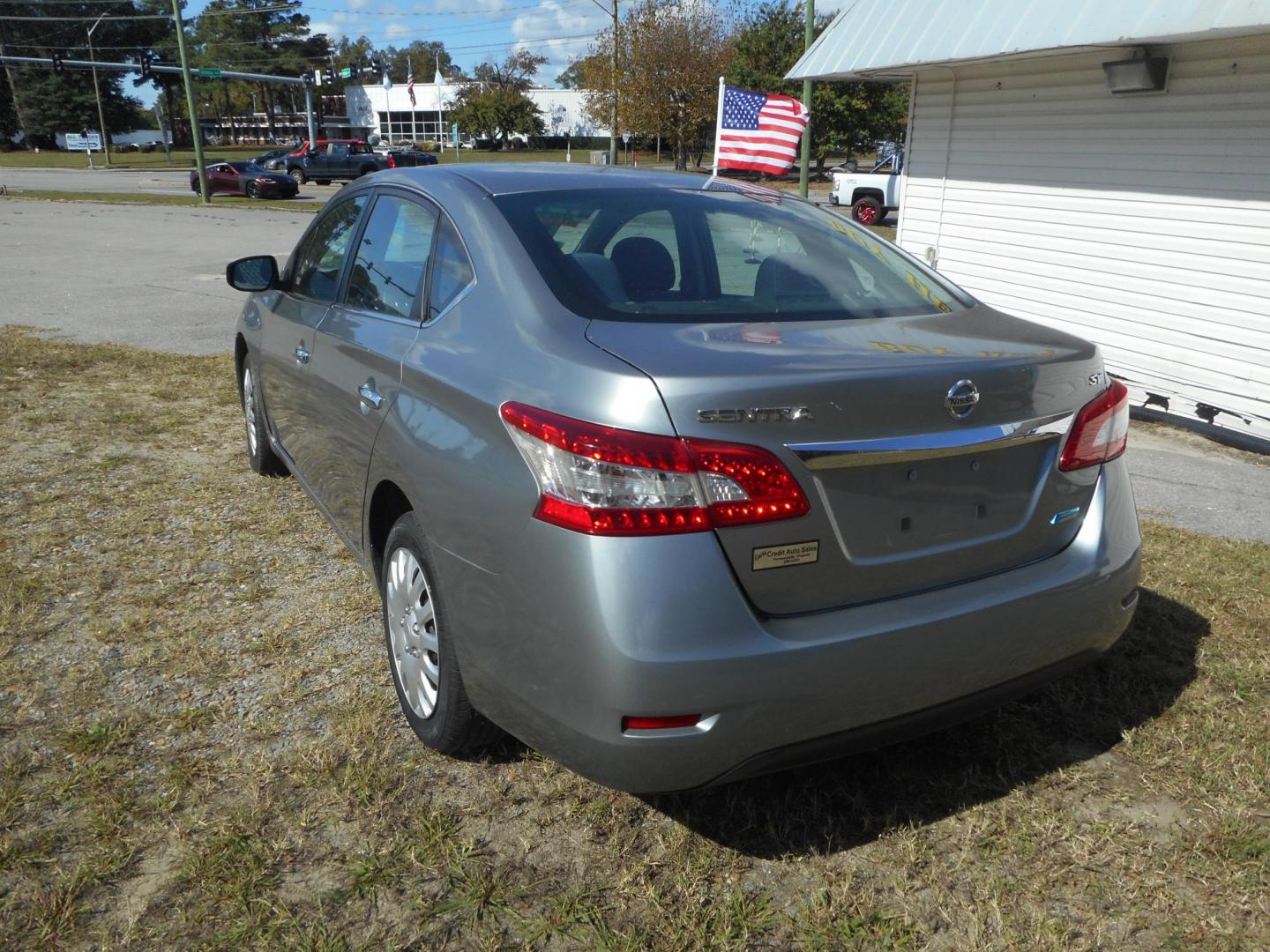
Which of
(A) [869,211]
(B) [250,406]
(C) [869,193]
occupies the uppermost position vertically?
(C) [869,193]

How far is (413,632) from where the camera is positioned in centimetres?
295

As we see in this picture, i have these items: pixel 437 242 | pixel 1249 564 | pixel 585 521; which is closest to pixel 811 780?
pixel 585 521

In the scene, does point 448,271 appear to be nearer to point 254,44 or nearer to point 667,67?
point 667,67

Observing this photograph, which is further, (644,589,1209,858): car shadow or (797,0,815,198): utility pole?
(797,0,815,198): utility pole

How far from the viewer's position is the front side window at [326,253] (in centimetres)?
387

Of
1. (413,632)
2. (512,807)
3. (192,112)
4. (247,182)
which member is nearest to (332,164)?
(247,182)

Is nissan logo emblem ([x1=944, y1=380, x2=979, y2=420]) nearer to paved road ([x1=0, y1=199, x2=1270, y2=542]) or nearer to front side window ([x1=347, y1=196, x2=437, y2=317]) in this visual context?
front side window ([x1=347, y1=196, x2=437, y2=317])

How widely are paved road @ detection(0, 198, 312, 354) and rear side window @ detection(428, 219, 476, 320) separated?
22.7 ft

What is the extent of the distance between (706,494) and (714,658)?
0.34 meters

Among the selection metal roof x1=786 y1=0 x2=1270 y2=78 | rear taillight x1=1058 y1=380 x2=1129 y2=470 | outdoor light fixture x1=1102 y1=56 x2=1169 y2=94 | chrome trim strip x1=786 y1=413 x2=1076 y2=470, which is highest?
metal roof x1=786 y1=0 x2=1270 y2=78

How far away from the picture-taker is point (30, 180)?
139 ft

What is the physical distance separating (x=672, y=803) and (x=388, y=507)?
4.03 feet

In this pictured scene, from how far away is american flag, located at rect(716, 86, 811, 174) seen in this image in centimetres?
1210

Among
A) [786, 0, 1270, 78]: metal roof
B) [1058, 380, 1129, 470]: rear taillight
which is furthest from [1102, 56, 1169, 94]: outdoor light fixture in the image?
[1058, 380, 1129, 470]: rear taillight
